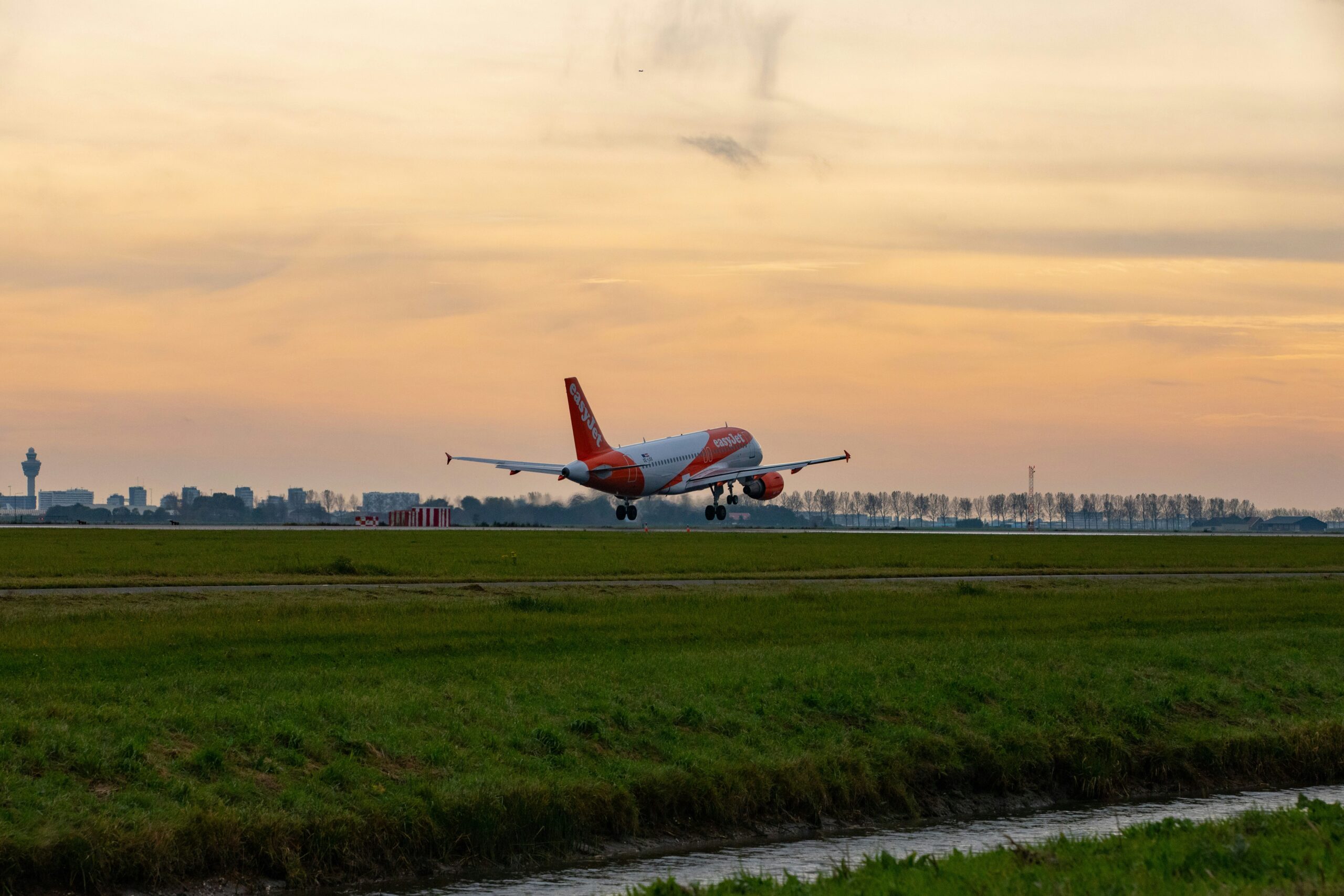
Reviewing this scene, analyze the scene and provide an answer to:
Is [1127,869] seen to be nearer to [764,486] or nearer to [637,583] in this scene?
[637,583]

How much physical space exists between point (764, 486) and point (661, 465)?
12.2 m

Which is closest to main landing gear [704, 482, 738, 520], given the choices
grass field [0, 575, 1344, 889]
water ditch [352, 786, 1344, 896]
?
grass field [0, 575, 1344, 889]

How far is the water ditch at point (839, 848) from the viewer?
18734 millimetres

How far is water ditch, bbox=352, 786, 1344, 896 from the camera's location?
18.7 m

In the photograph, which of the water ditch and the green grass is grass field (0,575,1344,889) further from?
the green grass

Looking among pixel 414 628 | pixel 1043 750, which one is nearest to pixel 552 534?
pixel 414 628

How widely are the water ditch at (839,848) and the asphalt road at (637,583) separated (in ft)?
91.1

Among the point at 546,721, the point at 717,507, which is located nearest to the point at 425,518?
the point at 717,507

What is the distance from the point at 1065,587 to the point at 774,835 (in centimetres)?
3664

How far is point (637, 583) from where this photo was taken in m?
53.7

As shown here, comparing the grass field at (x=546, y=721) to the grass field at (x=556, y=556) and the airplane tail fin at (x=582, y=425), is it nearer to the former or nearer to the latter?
the grass field at (x=556, y=556)

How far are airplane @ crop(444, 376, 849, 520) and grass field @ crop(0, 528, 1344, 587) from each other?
4278mm

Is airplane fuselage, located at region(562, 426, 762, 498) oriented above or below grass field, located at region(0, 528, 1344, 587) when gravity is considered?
above

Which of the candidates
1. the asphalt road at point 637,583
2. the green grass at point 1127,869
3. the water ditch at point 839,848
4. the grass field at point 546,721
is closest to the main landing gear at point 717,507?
the asphalt road at point 637,583
